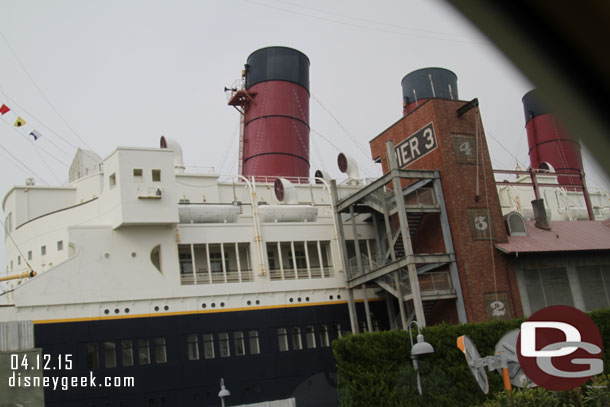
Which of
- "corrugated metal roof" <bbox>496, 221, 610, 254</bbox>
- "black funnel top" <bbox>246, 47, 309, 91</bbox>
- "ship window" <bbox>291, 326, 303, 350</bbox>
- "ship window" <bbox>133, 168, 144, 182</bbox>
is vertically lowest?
"ship window" <bbox>291, 326, 303, 350</bbox>

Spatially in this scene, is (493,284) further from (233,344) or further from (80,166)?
(80,166)

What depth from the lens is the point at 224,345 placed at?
29.8 meters

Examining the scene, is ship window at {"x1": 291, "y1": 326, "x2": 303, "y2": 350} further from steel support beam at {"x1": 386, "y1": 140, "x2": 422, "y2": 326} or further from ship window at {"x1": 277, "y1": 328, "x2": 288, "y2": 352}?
steel support beam at {"x1": 386, "y1": 140, "x2": 422, "y2": 326}

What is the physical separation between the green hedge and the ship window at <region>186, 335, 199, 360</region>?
7.51m

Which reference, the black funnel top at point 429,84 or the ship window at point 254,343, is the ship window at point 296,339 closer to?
the ship window at point 254,343

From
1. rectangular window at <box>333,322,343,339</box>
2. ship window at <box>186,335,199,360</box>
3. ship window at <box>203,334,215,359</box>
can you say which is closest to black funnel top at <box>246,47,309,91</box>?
rectangular window at <box>333,322,343,339</box>

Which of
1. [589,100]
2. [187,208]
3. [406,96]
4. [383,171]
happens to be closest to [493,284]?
[383,171]

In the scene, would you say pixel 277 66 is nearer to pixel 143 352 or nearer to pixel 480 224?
pixel 480 224

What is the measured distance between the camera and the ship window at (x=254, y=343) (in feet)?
99.4

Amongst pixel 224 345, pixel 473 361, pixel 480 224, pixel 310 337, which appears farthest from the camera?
pixel 310 337

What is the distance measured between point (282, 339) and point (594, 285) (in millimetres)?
16381

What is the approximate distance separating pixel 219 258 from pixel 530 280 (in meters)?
15.4

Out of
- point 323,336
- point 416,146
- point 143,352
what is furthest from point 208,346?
point 416,146

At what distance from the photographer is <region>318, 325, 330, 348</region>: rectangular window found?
1257 inches
